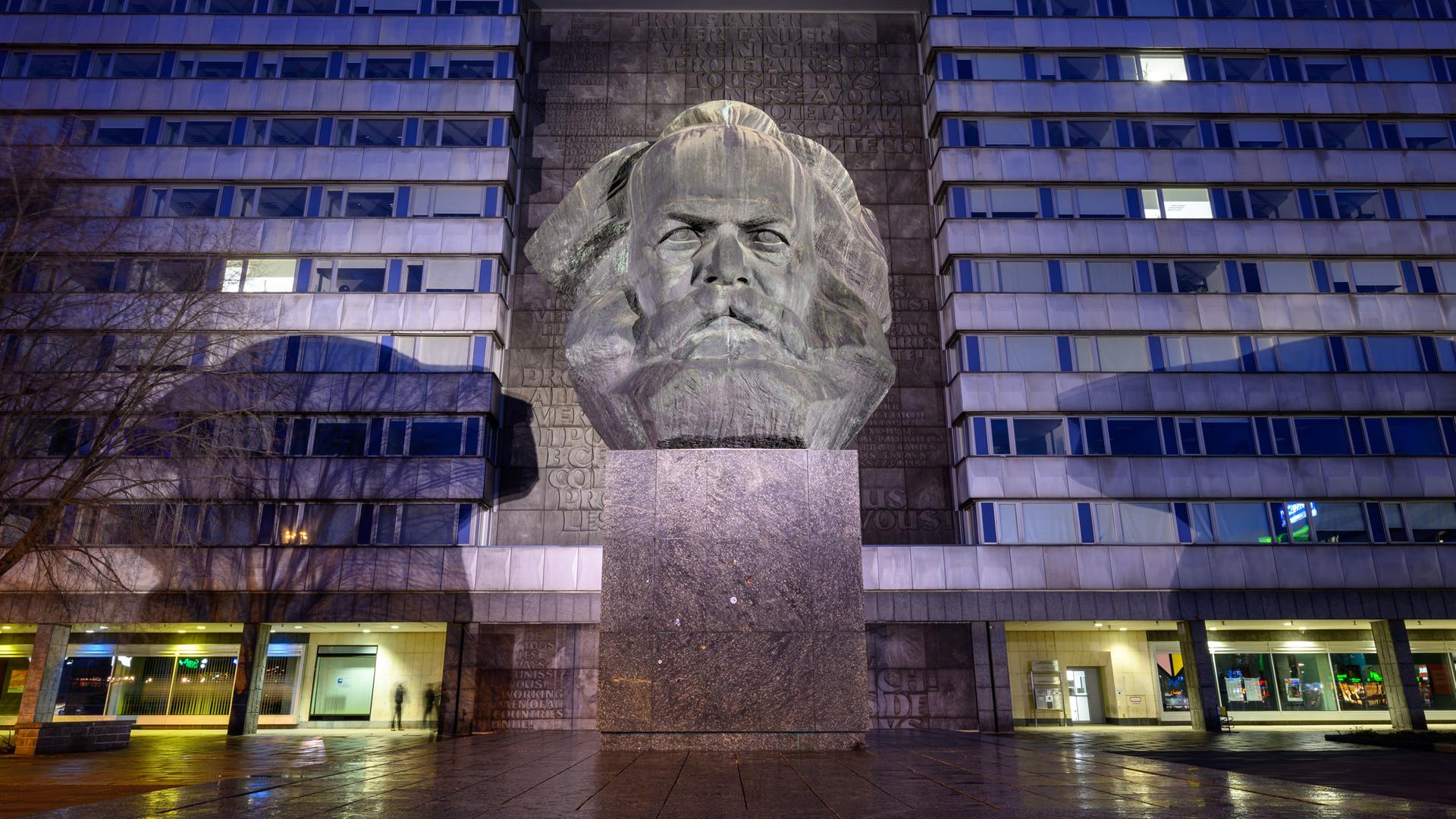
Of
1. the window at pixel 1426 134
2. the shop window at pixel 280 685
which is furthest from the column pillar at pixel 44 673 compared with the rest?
the window at pixel 1426 134

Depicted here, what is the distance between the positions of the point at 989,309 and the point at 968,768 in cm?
2840

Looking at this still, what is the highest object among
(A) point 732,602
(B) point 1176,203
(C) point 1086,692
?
(B) point 1176,203

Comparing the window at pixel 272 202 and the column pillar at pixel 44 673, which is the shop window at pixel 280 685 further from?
the window at pixel 272 202

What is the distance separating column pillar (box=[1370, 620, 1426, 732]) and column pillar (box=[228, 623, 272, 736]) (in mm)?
A: 38143

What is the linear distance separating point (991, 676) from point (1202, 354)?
1439 cm

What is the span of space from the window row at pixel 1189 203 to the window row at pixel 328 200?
18679mm

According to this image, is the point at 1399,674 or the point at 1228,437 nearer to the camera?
the point at 1399,674

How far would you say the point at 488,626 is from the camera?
2947 cm

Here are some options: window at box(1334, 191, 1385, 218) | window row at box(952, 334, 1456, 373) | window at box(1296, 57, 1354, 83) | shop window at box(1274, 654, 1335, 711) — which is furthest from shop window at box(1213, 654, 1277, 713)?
window at box(1296, 57, 1354, 83)

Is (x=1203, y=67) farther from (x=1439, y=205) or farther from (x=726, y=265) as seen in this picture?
(x=726, y=265)

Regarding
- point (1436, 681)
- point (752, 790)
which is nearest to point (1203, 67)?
point (1436, 681)

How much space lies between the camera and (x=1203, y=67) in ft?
117

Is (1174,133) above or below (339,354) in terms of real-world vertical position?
above

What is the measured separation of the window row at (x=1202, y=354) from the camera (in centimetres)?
3234
